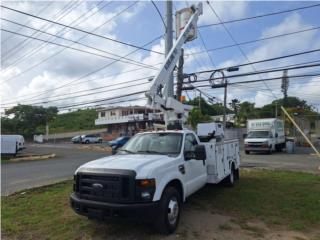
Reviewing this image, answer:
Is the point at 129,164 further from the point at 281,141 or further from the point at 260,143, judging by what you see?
the point at 281,141

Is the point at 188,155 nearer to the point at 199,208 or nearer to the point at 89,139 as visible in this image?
the point at 199,208

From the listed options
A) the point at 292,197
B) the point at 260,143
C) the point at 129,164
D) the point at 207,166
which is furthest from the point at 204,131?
the point at 260,143

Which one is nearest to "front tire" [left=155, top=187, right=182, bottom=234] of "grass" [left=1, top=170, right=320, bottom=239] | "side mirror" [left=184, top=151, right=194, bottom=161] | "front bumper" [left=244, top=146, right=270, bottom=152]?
"grass" [left=1, top=170, right=320, bottom=239]

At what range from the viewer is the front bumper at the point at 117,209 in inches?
215

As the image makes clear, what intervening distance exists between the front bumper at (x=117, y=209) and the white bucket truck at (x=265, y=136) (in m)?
22.4

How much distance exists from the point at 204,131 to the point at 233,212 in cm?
353

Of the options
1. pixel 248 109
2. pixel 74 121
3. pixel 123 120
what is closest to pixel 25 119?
pixel 123 120

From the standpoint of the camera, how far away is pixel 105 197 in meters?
5.75

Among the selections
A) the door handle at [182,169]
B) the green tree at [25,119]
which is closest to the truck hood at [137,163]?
the door handle at [182,169]

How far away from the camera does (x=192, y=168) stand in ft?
24.5

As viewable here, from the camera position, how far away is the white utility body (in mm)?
5629

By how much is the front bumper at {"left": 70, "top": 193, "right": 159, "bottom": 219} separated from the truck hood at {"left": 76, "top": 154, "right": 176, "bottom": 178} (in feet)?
1.70

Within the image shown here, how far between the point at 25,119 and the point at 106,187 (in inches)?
2871

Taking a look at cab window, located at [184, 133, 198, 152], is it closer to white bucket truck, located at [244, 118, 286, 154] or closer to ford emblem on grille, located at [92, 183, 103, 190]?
ford emblem on grille, located at [92, 183, 103, 190]
